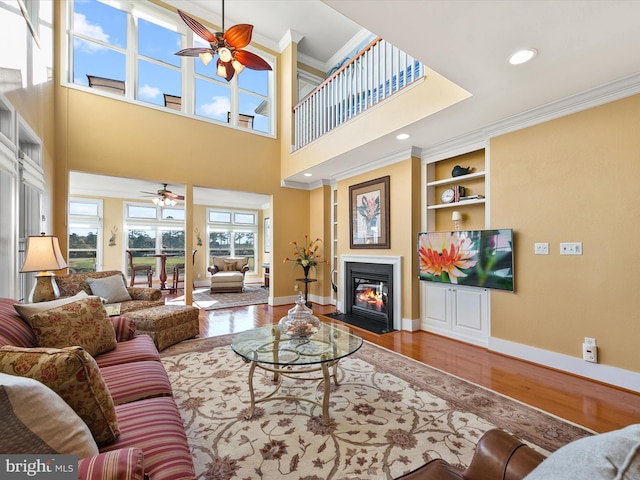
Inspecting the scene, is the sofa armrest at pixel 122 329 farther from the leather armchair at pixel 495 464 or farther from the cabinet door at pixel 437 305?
the cabinet door at pixel 437 305

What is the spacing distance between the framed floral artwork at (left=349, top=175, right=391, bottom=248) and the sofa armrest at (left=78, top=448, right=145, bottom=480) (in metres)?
4.02

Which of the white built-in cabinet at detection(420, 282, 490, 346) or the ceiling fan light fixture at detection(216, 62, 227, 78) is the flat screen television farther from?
the ceiling fan light fixture at detection(216, 62, 227, 78)

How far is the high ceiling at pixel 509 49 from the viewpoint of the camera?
1.76m

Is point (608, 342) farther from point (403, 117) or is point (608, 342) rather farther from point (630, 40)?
point (403, 117)

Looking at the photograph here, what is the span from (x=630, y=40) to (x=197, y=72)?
5709mm

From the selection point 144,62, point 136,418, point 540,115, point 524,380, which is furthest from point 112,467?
point 144,62

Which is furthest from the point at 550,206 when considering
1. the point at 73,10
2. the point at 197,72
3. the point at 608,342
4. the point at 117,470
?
A: the point at 73,10

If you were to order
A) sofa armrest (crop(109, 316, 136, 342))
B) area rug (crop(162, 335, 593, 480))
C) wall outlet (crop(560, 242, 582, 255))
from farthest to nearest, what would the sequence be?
wall outlet (crop(560, 242, 582, 255)) → sofa armrest (crop(109, 316, 136, 342)) → area rug (crop(162, 335, 593, 480))

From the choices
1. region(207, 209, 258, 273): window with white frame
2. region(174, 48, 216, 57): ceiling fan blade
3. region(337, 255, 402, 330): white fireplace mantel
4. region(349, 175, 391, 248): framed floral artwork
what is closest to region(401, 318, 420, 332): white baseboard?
region(337, 255, 402, 330): white fireplace mantel

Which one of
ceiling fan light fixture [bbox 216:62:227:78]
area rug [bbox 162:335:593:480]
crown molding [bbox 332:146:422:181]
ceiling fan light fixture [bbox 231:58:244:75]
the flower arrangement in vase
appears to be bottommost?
area rug [bbox 162:335:593:480]

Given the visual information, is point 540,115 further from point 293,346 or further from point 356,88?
point 293,346

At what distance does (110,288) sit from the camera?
3.70 metres

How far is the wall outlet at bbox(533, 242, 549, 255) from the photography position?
2906 mm

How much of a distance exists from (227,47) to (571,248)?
407 cm
